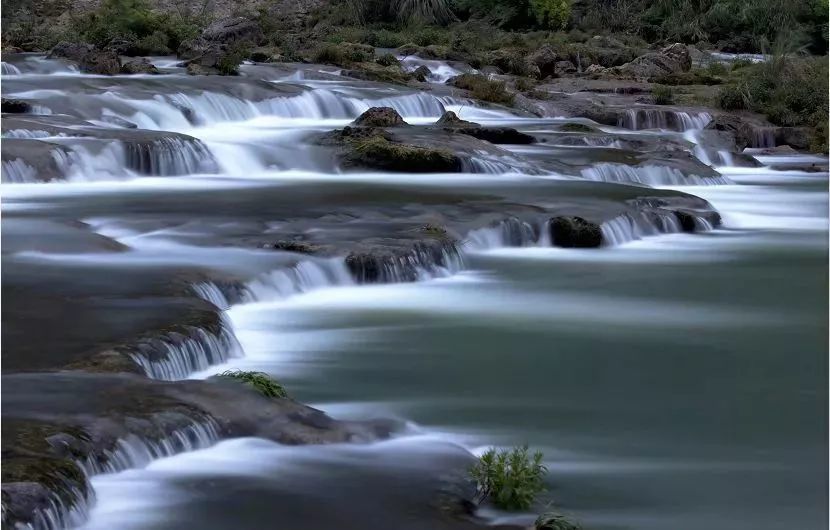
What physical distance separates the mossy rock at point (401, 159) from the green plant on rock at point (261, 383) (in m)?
13.6

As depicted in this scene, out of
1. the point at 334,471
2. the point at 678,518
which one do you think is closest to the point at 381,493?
the point at 334,471

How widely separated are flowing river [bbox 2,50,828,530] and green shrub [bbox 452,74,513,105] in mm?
10203

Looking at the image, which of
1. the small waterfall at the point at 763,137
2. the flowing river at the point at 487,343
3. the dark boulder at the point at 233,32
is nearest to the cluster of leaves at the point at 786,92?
the small waterfall at the point at 763,137

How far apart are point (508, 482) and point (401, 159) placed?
16.0 metres

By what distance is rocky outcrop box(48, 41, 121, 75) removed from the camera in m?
34.8

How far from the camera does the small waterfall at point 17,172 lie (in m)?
20.4

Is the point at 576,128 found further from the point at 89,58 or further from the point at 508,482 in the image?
the point at 508,482

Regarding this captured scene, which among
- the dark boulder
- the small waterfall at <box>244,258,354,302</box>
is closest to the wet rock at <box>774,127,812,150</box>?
the small waterfall at <box>244,258,354,302</box>

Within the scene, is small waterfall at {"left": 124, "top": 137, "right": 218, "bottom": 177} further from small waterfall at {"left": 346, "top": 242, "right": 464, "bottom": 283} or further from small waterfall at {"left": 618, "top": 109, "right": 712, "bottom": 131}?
small waterfall at {"left": 618, "top": 109, "right": 712, "bottom": 131}

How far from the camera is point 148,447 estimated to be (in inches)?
324

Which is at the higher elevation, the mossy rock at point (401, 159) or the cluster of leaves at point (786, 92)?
the cluster of leaves at point (786, 92)

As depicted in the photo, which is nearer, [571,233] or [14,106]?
[571,233]

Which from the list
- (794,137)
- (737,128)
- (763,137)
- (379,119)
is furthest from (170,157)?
(794,137)

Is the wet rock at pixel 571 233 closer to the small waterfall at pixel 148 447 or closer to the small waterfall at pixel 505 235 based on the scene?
the small waterfall at pixel 505 235
